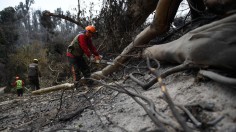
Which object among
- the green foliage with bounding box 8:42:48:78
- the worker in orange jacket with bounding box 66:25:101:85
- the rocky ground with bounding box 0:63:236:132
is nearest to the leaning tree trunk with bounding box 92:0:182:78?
the worker in orange jacket with bounding box 66:25:101:85

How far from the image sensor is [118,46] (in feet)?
22.3

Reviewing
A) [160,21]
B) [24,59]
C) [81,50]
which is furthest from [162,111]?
[24,59]

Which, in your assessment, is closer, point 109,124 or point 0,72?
point 109,124

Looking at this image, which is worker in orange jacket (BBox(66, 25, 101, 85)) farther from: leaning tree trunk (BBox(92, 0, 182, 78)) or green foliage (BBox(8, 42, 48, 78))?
green foliage (BBox(8, 42, 48, 78))

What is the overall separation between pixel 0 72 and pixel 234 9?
21912 millimetres

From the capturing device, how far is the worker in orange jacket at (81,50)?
5.59m

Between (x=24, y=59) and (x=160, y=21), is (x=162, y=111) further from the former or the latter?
(x=24, y=59)

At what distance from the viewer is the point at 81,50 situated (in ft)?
19.5

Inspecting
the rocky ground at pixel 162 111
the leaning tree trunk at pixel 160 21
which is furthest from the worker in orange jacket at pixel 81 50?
the rocky ground at pixel 162 111

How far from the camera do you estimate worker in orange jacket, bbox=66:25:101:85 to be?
18.3 ft

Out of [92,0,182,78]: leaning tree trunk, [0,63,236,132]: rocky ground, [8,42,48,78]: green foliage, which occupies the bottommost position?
[8,42,48,78]: green foliage

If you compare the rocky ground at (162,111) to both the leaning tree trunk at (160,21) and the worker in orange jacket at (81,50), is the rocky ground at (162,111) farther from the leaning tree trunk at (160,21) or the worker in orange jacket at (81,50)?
the worker in orange jacket at (81,50)

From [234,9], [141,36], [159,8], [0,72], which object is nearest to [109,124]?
[234,9]

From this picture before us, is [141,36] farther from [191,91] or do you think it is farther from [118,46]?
[191,91]
